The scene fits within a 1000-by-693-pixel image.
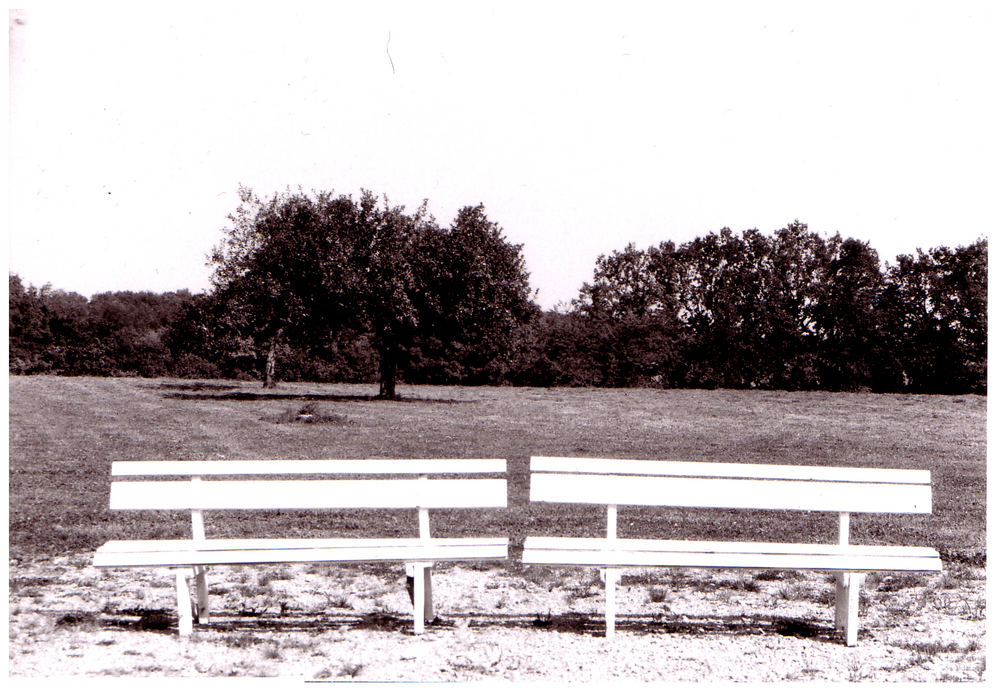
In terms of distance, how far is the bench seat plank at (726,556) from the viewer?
4641mm

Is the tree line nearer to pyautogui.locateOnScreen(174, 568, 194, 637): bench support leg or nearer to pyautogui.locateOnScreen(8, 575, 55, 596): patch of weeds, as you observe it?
pyautogui.locateOnScreen(8, 575, 55, 596): patch of weeds

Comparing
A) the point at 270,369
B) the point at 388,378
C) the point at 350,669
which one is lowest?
the point at 350,669

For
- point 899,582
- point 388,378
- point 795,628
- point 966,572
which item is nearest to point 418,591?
point 795,628

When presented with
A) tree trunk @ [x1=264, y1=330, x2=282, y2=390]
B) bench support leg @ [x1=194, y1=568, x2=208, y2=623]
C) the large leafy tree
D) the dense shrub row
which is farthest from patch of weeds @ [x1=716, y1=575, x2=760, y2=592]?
tree trunk @ [x1=264, y1=330, x2=282, y2=390]

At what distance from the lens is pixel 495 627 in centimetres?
500

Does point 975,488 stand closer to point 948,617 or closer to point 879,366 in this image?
point 948,617

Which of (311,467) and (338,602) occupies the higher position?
(311,467)

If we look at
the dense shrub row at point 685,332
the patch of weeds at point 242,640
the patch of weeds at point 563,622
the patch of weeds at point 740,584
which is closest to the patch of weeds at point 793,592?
Answer: the patch of weeds at point 740,584

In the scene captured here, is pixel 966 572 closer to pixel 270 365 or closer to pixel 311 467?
pixel 311 467

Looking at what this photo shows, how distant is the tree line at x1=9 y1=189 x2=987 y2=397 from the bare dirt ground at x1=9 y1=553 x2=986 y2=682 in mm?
17584

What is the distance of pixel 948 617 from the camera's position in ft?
16.9

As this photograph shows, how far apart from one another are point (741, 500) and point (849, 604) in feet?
2.18

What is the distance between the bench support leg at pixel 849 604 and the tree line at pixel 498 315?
1892 cm

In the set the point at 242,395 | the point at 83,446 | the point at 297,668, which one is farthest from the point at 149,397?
the point at 297,668
